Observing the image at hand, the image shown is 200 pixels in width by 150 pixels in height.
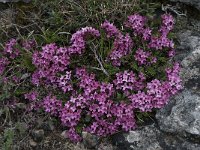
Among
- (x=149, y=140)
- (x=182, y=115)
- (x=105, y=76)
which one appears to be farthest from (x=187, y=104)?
(x=105, y=76)

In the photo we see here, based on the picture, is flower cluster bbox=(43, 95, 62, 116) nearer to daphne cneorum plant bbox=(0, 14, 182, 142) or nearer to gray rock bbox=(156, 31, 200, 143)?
daphne cneorum plant bbox=(0, 14, 182, 142)

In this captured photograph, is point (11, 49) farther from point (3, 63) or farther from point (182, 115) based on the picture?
point (182, 115)

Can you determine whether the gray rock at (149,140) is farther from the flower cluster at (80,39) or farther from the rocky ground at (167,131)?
the flower cluster at (80,39)

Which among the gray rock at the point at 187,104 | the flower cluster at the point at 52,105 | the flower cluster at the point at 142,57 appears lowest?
the flower cluster at the point at 52,105

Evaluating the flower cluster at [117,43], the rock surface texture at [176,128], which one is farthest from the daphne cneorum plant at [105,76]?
the rock surface texture at [176,128]

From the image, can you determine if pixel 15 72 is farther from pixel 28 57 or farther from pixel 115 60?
pixel 115 60

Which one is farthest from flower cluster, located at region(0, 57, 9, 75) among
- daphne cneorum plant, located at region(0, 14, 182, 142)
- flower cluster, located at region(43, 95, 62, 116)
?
flower cluster, located at region(43, 95, 62, 116)
